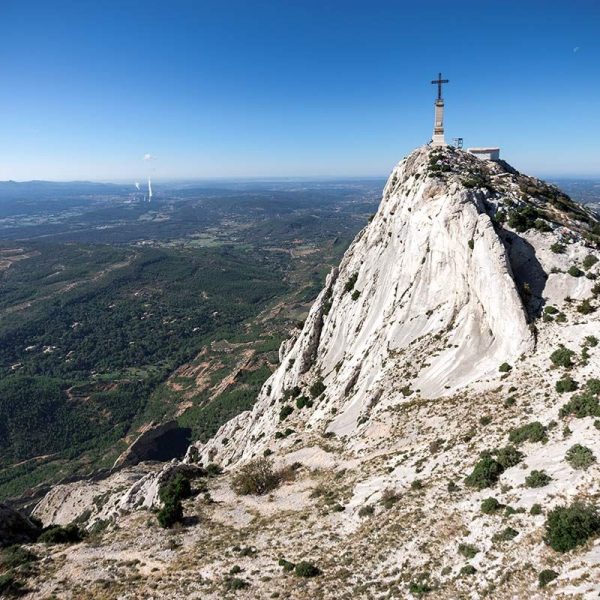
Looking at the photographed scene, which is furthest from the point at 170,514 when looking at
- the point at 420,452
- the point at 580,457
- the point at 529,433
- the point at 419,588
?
the point at 580,457

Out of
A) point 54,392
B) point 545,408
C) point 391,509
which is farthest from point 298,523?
point 54,392

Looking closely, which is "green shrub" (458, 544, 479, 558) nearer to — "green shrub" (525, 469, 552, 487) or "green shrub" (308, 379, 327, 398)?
"green shrub" (525, 469, 552, 487)

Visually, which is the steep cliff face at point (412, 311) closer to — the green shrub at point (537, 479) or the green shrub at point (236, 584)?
the green shrub at point (537, 479)

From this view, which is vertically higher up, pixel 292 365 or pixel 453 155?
pixel 453 155

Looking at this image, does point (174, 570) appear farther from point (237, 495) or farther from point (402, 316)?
point (402, 316)

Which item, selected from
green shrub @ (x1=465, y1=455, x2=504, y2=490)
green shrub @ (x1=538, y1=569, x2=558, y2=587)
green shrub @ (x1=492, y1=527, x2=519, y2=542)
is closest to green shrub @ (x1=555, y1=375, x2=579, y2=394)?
green shrub @ (x1=465, y1=455, x2=504, y2=490)

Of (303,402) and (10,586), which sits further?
(303,402)

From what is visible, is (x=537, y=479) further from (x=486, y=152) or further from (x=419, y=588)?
(x=486, y=152)
